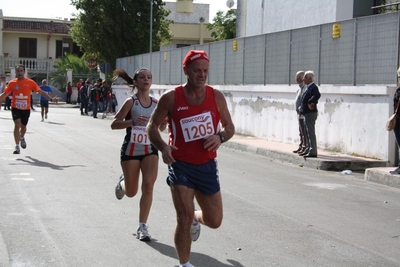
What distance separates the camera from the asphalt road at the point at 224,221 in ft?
25.1

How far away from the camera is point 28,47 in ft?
237

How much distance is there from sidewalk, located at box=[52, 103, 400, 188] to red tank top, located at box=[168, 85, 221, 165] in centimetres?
812

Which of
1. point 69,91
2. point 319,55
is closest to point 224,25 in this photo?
point 69,91

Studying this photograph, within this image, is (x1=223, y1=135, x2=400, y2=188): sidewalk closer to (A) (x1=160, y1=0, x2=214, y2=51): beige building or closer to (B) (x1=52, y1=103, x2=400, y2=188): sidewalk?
(B) (x1=52, y1=103, x2=400, y2=188): sidewalk

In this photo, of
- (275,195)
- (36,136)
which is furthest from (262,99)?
(275,195)

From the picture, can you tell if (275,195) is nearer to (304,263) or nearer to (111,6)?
(304,263)

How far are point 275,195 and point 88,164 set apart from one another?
5.05m

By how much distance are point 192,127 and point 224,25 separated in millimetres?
62364

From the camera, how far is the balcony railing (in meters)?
69.2

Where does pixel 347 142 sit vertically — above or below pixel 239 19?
below

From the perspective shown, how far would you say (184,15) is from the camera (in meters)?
77.7

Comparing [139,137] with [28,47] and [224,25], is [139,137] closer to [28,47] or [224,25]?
[224,25]

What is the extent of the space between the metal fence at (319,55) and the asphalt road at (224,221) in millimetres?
3292

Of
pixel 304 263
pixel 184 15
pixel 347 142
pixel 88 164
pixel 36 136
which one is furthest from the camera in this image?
pixel 184 15
